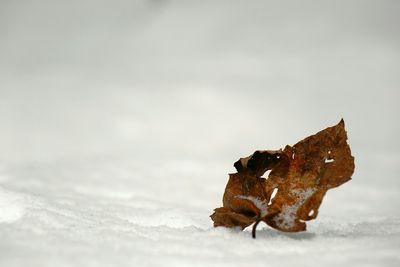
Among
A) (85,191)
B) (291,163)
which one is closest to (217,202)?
(85,191)

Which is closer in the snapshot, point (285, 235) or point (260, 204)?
point (285, 235)

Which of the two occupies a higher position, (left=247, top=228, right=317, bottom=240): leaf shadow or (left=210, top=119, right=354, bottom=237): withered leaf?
(left=210, top=119, right=354, bottom=237): withered leaf

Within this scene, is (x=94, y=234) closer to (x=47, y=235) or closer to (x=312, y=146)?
(x=47, y=235)

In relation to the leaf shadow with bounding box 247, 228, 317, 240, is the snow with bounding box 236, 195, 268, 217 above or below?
above

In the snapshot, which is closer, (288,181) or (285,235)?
(285,235)

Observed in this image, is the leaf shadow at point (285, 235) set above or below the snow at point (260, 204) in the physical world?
below

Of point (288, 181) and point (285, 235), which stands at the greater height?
point (288, 181)

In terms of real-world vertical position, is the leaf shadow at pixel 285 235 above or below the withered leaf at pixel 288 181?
below

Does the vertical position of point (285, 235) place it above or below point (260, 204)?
below
